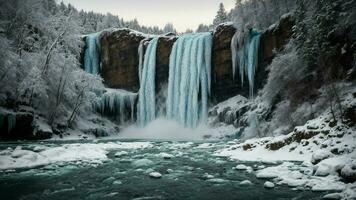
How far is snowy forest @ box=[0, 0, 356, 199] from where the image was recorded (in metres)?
12.3

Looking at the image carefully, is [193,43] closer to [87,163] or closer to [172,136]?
[172,136]

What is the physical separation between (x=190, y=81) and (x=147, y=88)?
802cm

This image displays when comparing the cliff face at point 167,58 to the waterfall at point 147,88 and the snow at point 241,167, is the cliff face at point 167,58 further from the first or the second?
the snow at point 241,167

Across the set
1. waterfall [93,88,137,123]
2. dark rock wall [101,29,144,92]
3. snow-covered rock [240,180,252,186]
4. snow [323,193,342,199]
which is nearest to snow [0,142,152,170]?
snow-covered rock [240,180,252,186]

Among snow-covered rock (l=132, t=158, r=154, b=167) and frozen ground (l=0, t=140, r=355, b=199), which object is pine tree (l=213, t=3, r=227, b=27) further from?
snow-covered rock (l=132, t=158, r=154, b=167)

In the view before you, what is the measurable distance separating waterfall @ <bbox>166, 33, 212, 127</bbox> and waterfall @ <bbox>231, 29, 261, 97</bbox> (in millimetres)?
4245

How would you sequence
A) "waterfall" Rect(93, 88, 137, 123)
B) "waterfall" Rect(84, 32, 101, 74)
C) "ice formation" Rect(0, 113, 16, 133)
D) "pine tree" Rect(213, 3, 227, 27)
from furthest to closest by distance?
"pine tree" Rect(213, 3, 227, 27) < "waterfall" Rect(84, 32, 101, 74) < "waterfall" Rect(93, 88, 137, 123) < "ice formation" Rect(0, 113, 16, 133)

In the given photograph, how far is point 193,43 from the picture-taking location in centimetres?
4900

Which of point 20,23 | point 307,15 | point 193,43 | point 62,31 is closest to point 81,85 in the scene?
point 62,31

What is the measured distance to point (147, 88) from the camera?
5200 cm

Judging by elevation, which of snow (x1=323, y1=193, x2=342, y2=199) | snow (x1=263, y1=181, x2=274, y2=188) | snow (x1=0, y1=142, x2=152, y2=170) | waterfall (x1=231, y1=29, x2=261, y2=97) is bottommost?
snow (x1=263, y1=181, x2=274, y2=188)

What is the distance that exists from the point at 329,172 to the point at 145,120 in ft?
131

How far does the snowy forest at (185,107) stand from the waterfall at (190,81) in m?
0.16

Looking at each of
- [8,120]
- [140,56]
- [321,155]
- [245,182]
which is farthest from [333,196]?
[140,56]
